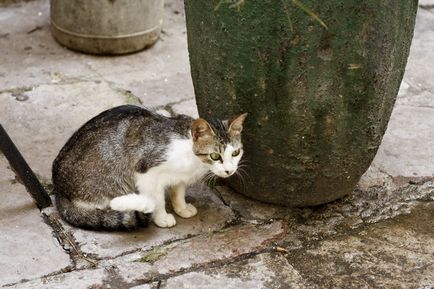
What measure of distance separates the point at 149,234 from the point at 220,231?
291 millimetres

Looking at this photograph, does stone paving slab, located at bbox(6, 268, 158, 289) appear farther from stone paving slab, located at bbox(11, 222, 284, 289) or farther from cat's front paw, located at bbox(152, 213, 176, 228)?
cat's front paw, located at bbox(152, 213, 176, 228)

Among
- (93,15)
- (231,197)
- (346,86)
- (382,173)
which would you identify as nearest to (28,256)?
(231,197)

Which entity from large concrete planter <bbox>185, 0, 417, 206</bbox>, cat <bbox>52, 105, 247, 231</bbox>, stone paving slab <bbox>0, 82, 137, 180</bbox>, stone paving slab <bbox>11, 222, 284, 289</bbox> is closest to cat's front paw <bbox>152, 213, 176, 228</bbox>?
cat <bbox>52, 105, 247, 231</bbox>

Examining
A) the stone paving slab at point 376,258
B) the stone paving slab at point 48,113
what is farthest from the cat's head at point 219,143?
the stone paving slab at point 48,113

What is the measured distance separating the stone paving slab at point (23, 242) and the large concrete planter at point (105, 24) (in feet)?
5.08

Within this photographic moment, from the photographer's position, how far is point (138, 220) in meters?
2.96

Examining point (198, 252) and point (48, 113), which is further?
point (48, 113)

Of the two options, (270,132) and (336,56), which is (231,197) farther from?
(336,56)

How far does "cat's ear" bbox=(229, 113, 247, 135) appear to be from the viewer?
277cm

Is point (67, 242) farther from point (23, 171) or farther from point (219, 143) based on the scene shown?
point (219, 143)

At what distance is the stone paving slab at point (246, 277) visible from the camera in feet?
8.94

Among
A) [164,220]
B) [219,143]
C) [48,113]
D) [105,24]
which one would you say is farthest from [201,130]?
[105,24]

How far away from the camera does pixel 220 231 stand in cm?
305

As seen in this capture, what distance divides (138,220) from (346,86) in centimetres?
97
